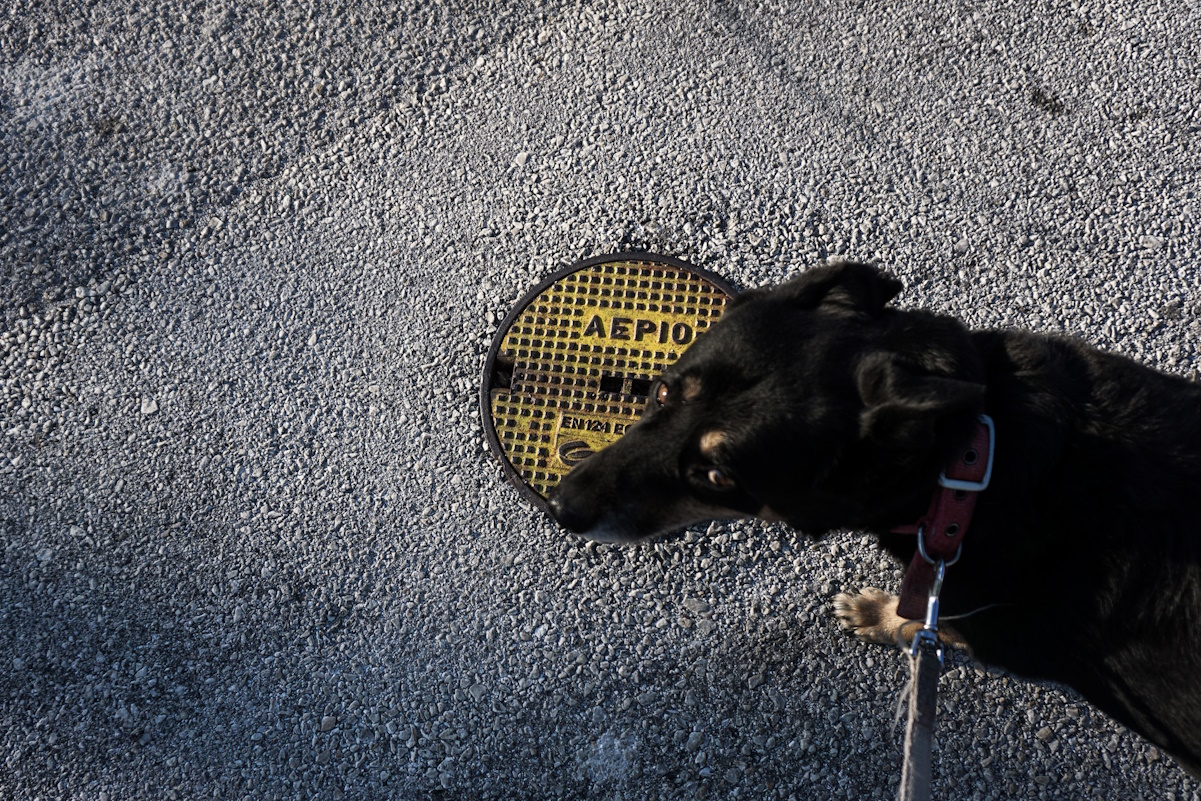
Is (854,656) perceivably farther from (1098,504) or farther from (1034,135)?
(1034,135)

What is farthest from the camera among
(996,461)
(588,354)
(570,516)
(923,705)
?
(588,354)

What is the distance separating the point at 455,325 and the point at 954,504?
2.18 metres

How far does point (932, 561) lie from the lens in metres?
2.25

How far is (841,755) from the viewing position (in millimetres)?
2963

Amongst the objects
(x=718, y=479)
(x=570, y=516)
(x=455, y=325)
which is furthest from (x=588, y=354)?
(x=718, y=479)

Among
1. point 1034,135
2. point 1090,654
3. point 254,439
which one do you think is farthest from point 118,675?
point 1034,135

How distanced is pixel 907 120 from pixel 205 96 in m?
3.29

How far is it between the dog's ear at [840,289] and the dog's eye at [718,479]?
21.4 inches

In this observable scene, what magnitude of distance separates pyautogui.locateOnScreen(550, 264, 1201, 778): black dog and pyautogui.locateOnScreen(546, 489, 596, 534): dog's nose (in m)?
0.20

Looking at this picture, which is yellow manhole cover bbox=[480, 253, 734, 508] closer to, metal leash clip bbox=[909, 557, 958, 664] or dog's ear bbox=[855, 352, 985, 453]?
dog's ear bbox=[855, 352, 985, 453]

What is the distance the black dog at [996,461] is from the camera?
214 centimetres

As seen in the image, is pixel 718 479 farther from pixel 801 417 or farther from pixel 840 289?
pixel 840 289

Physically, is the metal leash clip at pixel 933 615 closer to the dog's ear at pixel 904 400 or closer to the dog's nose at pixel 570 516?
the dog's ear at pixel 904 400

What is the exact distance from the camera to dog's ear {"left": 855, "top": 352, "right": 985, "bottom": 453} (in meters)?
2.00
